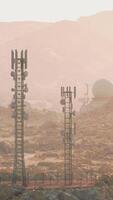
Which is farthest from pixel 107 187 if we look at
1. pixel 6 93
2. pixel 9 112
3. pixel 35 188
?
pixel 6 93

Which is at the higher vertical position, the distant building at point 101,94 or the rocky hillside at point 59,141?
the distant building at point 101,94

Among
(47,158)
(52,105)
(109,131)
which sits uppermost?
(52,105)

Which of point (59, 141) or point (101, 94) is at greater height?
point (101, 94)

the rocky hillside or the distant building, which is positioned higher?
the distant building

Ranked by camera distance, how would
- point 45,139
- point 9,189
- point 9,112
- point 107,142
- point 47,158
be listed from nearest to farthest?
point 9,189 → point 47,158 → point 107,142 → point 45,139 → point 9,112

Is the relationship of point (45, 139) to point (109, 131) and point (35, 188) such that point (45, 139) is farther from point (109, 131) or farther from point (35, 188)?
point (35, 188)

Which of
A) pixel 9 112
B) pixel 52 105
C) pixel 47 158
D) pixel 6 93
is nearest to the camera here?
pixel 47 158

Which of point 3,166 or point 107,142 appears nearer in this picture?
point 3,166

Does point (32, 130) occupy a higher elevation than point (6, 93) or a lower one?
lower

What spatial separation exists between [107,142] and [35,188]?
4666 cm

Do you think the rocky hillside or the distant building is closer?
the rocky hillside

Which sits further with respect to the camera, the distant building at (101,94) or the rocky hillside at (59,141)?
the distant building at (101,94)

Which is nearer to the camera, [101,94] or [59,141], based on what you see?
[59,141]

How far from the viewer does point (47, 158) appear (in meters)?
67.4
